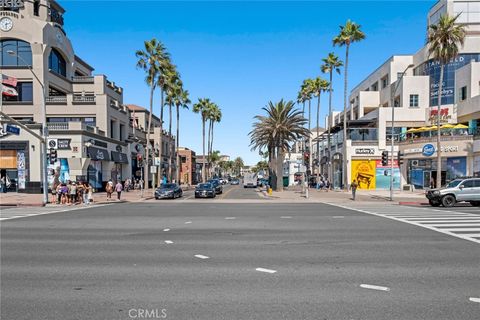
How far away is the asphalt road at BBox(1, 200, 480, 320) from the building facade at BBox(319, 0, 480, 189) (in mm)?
32407

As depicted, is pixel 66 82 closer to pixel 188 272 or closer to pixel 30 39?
pixel 30 39

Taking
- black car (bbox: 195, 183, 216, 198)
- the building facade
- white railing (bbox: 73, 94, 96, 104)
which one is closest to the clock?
white railing (bbox: 73, 94, 96, 104)

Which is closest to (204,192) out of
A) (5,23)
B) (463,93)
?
(5,23)

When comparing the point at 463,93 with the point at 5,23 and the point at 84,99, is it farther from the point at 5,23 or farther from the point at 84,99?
the point at 5,23

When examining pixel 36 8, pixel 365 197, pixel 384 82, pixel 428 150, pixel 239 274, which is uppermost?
pixel 36 8

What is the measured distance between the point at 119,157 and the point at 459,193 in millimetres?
37808

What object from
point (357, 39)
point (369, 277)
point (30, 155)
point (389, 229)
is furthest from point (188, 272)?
point (357, 39)

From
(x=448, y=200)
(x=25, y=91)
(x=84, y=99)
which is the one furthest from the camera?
(x=84, y=99)

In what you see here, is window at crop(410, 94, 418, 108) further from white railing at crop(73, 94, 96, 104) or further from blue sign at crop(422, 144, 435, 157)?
white railing at crop(73, 94, 96, 104)

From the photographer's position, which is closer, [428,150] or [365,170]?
[428,150]

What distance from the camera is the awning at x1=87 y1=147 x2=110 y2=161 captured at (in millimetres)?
39125

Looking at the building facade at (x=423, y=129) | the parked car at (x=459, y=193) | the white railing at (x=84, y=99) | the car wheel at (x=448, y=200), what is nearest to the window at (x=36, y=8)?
the white railing at (x=84, y=99)

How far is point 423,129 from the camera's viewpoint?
44000mm

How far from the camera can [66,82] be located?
4666 centimetres
